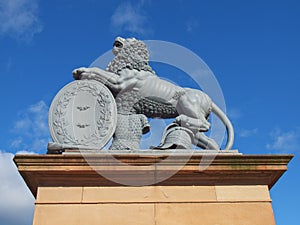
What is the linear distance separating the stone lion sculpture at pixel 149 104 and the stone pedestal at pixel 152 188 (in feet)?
3.15

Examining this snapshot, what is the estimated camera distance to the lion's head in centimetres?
768

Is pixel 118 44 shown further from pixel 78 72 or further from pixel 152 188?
pixel 152 188

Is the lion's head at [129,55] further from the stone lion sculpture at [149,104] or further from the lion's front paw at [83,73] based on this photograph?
the lion's front paw at [83,73]

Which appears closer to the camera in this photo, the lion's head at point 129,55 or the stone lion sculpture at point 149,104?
the stone lion sculpture at point 149,104

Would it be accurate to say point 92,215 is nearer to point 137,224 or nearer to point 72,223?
point 72,223

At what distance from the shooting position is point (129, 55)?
7.78 meters

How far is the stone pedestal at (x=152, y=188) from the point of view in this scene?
17.8 ft

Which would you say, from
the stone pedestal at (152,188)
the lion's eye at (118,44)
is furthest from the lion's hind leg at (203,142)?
the lion's eye at (118,44)

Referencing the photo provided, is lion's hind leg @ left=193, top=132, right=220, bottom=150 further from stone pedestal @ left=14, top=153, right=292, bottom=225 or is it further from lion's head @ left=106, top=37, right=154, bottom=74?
lion's head @ left=106, top=37, right=154, bottom=74

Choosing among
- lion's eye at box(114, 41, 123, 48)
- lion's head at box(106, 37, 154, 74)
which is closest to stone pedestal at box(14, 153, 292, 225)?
lion's head at box(106, 37, 154, 74)

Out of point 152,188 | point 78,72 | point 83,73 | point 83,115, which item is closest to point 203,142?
point 152,188

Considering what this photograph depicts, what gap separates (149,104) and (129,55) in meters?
1.24

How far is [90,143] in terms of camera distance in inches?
247

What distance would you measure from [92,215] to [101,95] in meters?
2.28
